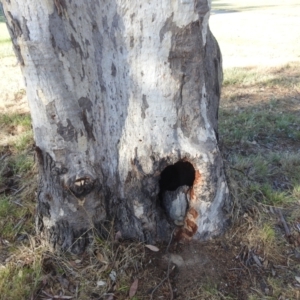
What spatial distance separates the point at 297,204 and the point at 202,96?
1.50 m

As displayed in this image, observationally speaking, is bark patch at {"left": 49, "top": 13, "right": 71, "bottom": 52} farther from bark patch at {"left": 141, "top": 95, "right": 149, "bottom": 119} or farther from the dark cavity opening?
the dark cavity opening

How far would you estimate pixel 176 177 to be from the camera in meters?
2.98

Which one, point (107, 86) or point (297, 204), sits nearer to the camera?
point (107, 86)

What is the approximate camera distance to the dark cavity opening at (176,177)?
9.48ft

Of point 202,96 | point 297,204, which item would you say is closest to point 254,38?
point 297,204

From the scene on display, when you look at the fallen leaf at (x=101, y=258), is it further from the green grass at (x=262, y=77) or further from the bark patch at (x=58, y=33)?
the green grass at (x=262, y=77)

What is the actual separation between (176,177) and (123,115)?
691mm

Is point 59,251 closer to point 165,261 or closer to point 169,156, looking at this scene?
point 165,261

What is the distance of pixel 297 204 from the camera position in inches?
134

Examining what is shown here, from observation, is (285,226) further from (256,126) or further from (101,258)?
(256,126)

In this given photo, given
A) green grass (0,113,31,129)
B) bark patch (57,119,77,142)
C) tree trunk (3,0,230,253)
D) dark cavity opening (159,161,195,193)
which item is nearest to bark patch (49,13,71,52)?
tree trunk (3,0,230,253)

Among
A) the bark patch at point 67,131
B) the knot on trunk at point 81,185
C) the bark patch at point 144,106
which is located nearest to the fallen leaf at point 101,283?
the knot on trunk at point 81,185

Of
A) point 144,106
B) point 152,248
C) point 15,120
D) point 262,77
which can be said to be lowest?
point 262,77

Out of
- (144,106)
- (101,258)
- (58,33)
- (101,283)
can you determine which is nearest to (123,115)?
(144,106)
